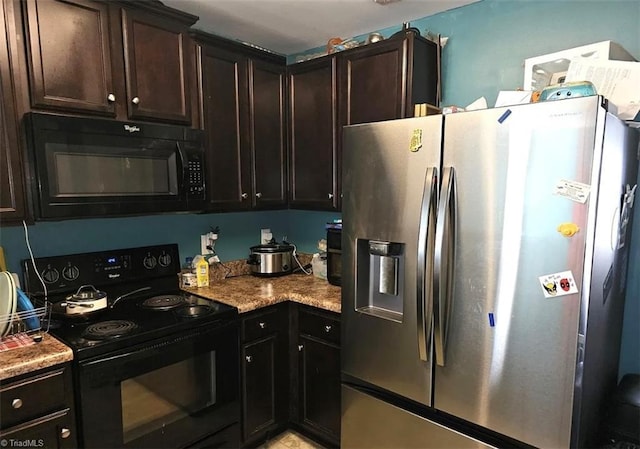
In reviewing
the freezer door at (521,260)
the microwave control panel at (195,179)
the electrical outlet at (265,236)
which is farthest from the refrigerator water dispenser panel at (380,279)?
the electrical outlet at (265,236)

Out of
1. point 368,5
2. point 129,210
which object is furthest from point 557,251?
point 129,210

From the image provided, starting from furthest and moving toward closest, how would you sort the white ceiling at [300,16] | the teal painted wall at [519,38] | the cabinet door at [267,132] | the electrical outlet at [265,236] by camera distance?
the electrical outlet at [265,236]
the cabinet door at [267,132]
the white ceiling at [300,16]
the teal painted wall at [519,38]

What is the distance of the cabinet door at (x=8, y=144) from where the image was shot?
153 centimetres

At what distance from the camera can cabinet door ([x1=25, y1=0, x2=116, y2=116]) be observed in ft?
5.27

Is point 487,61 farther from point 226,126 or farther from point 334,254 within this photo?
point 226,126

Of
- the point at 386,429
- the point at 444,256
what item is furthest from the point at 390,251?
the point at 386,429

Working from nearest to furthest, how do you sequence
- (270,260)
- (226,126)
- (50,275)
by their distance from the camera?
(50,275) → (226,126) → (270,260)

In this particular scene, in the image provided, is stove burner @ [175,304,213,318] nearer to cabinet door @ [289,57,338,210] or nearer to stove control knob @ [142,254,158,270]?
stove control knob @ [142,254,158,270]

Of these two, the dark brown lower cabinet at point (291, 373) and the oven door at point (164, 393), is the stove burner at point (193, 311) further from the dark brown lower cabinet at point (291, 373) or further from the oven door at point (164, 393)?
the dark brown lower cabinet at point (291, 373)

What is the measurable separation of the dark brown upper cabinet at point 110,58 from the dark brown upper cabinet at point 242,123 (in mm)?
163

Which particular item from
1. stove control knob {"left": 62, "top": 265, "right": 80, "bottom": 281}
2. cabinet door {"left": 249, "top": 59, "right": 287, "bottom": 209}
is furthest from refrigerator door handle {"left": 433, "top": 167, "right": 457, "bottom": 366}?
stove control knob {"left": 62, "top": 265, "right": 80, "bottom": 281}

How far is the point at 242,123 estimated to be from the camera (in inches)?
95.2

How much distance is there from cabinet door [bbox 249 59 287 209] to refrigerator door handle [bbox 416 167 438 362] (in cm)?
128

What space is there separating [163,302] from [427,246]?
4.67 feet
